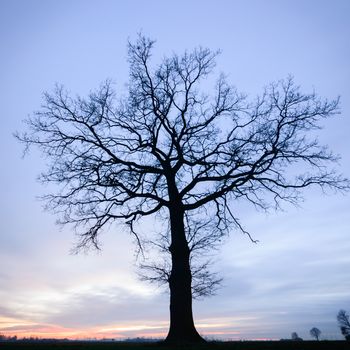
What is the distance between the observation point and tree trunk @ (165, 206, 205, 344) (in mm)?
16141

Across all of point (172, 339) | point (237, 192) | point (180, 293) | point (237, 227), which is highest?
point (237, 192)

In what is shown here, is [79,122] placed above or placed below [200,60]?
below

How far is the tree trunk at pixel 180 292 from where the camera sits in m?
16.1

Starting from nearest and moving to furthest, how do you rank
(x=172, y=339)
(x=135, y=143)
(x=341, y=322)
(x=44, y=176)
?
(x=172, y=339) < (x=44, y=176) < (x=135, y=143) < (x=341, y=322)

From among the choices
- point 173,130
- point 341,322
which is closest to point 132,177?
point 173,130

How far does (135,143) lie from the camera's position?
20.0m

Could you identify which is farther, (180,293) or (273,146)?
(273,146)

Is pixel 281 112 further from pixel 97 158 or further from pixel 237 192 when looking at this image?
pixel 97 158

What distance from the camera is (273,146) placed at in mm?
19312

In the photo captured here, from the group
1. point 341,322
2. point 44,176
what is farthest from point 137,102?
point 341,322

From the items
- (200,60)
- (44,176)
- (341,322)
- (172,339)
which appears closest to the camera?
(172,339)

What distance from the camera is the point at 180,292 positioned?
56.0 feet

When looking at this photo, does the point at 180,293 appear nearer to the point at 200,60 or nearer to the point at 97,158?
the point at 97,158

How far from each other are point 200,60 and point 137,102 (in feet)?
13.7
